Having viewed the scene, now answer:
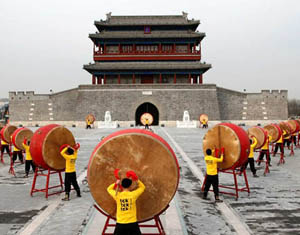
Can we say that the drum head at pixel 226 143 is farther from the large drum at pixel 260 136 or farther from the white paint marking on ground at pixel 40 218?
the white paint marking on ground at pixel 40 218

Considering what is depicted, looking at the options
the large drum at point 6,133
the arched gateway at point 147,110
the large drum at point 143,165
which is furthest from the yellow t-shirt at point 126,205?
the arched gateway at point 147,110

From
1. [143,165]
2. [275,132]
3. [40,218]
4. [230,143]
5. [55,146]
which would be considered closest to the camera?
[143,165]

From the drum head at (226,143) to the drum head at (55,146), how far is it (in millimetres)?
3643

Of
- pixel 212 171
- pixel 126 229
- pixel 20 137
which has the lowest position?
pixel 126 229

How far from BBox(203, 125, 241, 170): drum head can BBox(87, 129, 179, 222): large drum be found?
10.4ft

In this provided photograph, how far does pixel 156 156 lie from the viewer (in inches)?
154

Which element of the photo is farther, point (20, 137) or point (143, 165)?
point (20, 137)

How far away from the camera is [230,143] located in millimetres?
6758

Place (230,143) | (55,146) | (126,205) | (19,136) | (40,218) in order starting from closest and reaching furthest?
(126,205) < (40,218) < (230,143) < (55,146) < (19,136)

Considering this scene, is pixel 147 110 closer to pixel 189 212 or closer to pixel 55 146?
pixel 55 146

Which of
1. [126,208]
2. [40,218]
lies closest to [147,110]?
[40,218]

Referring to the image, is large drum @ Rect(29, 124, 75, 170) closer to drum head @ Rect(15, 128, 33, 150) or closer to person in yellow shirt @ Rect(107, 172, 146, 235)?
person in yellow shirt @ Rect(107, 172, 146, 235)

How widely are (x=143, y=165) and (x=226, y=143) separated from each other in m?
3.50

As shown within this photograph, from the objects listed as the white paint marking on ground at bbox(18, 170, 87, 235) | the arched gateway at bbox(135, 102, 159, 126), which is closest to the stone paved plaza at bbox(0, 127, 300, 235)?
the white paint marking on ground at bbox(18, 170, 87, 235)
